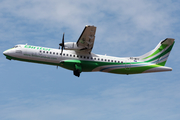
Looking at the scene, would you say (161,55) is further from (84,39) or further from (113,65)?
(84,39)

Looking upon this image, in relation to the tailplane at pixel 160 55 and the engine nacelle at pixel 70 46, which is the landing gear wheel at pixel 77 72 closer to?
the engine nacelle at pixel 70 46

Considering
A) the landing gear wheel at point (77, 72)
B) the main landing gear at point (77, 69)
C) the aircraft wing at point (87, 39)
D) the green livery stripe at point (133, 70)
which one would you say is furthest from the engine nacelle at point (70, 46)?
the green livery stripe at point (133, 70)

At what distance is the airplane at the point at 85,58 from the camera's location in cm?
3219

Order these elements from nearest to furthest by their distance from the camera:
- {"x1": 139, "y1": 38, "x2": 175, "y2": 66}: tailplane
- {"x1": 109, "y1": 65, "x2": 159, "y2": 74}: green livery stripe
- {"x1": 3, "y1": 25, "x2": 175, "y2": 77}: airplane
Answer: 1. {"x1": 3, "y1": 25, "x2": 175, "y2": 77}: airplane
2. {"x1": 109, "y1": 65, "x2": 159, "y2": 74}: green livery stripe
3. {"x1": 139, "y1": 38, "x2": 175, "y2": 66}: tailplane

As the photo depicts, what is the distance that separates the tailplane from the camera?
112ft

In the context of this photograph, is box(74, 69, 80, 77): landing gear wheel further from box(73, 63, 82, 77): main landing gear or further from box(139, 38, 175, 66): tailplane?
box(139, 38, 175, 66): tailplane

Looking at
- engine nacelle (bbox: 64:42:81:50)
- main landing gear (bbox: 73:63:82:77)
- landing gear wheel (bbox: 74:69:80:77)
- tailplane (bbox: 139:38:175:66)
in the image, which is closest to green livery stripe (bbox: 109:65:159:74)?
tailplane (bbox: 139:38:175:66)

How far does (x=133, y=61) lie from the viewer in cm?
3372

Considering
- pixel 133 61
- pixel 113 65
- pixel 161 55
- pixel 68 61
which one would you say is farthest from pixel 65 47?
pixel 161 55

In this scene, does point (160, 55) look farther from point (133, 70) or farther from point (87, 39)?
point (87, 39)

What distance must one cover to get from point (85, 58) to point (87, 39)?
9.94ft

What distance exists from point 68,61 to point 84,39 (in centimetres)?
355

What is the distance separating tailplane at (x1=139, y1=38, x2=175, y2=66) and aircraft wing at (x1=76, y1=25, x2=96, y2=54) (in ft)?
24.2

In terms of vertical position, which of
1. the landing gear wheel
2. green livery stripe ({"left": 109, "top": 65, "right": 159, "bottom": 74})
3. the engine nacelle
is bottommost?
the landing gear wheel
